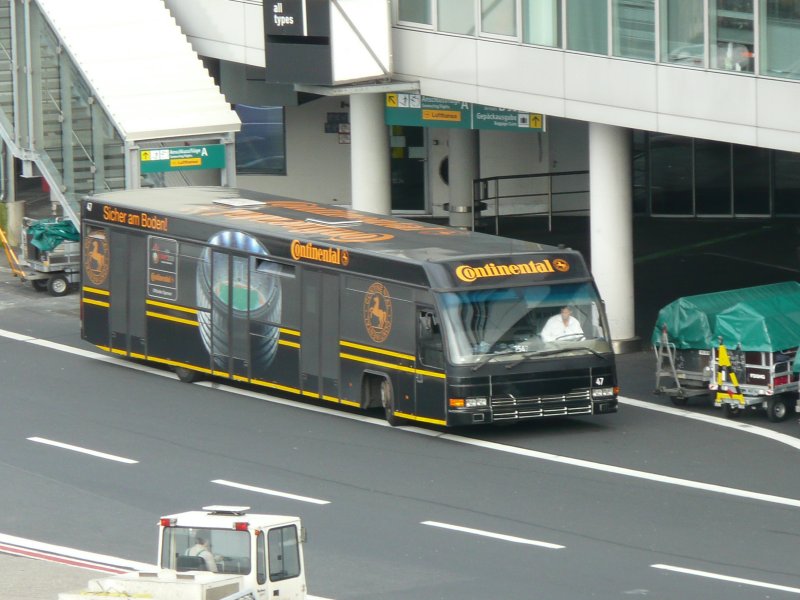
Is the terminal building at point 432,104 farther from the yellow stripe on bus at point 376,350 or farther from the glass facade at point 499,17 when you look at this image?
the yellow stripe on bus at point 376,350

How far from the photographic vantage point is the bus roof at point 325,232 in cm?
2209

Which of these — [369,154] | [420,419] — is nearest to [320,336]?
[420,419]

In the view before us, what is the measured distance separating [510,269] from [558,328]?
100 cm

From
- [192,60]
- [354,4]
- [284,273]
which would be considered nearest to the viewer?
[284,273]

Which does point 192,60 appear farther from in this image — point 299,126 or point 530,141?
point 530,141

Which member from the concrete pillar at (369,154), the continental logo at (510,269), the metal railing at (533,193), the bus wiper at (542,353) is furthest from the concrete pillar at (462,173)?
the bus wiper at (542,353)

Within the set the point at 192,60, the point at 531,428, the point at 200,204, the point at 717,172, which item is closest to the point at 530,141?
the point at 717,172

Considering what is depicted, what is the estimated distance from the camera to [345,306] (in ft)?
→ 75.9

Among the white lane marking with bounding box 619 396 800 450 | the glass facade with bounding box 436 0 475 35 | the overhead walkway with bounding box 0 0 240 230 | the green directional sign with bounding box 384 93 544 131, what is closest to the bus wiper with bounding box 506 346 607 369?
the white lane marking with bounding box 619 396 800 450

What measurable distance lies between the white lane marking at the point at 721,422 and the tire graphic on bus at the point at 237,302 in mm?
5298

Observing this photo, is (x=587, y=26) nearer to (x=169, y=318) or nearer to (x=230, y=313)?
(x=230, y=313)

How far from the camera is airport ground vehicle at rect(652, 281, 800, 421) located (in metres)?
22.5

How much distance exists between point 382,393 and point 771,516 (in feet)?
21.2

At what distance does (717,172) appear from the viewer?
42688 millimetres
